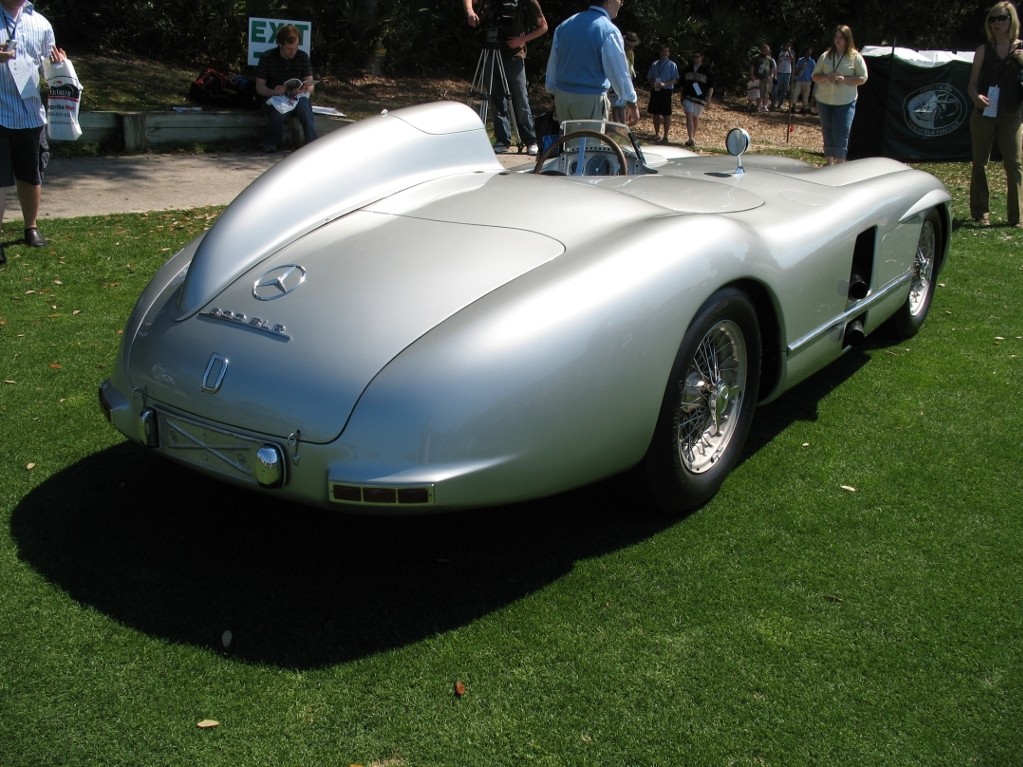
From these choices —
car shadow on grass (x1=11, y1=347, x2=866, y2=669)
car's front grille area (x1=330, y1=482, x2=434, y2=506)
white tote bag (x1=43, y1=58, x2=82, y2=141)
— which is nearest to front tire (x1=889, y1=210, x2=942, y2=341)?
car shadow on grass (x1=11, y1=347, x2=866, y2=669)

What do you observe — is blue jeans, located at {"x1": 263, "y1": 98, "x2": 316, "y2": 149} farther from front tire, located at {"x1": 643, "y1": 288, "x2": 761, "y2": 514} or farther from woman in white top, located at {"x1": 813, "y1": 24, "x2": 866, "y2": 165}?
front tire, located at {"x1": 643, "y1": 288, "x2": 761, "y2": 514}

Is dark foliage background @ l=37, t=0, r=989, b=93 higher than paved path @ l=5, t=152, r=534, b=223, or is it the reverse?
dark foliage background @ l=37, t=0, r=989, b=93

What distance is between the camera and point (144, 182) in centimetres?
941

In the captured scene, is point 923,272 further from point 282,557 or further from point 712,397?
point 282,557

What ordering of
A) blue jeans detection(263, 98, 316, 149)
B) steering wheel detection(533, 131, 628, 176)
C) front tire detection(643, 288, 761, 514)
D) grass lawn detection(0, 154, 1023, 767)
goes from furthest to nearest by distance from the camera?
blue jeans detection(263, 98, 316, 149)
steering wheel detection(533, 131, 628, 176)
front tire detection(643, 288, 761, 514)
grass lawn detection(0, 154, 1023, 767)

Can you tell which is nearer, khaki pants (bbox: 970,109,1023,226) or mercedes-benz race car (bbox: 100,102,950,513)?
mercedes-benz race car (bbox: 100,102,950,513)

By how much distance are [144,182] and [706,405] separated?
24.4 feet

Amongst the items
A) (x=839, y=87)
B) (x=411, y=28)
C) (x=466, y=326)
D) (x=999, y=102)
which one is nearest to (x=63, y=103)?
(x=466, y=326)

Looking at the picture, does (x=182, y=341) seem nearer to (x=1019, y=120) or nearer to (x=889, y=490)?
(x=889, y=490)

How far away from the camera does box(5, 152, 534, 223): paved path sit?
27.3 feet

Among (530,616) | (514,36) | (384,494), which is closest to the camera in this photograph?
(384,494)

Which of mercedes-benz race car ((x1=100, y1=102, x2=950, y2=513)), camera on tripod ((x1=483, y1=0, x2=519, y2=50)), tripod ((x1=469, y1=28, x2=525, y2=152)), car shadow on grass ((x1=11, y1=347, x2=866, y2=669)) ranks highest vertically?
camera on tripod ((x1=483, y1=0, x2=519, y2=50))

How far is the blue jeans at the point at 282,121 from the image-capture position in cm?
1120

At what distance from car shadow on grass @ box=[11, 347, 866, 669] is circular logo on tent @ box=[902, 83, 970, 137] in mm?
12533
